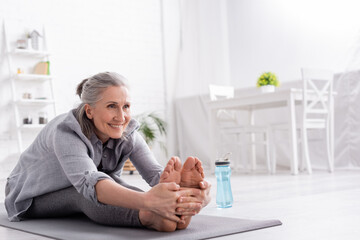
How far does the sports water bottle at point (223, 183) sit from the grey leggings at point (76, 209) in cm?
47

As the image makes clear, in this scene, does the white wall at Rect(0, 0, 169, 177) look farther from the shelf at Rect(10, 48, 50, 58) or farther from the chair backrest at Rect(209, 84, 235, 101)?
the chair backrest at Rect(209, 84, 235, 101)

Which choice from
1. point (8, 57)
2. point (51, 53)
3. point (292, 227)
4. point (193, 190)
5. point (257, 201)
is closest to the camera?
point (193, 190)

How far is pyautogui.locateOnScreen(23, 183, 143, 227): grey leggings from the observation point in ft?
5.70

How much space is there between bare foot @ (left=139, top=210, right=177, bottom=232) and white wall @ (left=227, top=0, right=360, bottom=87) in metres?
4.00

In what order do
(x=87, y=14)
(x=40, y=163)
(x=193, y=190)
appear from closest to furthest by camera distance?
1. (x=193, y=190)
2. (x=40, y=163)
3. (x=87, y=14)

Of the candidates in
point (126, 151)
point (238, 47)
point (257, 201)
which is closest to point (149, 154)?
point (126, 151)

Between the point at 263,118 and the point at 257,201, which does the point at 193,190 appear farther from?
the point at 263,118

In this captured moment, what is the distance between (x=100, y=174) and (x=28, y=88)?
4.30 metres

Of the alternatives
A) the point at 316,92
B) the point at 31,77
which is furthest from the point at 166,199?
the point at 31,77

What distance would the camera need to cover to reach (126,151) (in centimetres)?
198

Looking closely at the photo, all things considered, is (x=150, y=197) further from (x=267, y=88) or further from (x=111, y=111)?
(x=267, y=88)

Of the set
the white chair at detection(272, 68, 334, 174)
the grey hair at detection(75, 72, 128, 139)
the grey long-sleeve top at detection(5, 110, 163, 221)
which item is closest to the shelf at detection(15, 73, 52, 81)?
the white chair at detection(272, 68, 334, 174)

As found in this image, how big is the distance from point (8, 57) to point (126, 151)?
12.6 ft

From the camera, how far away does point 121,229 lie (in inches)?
68.8
